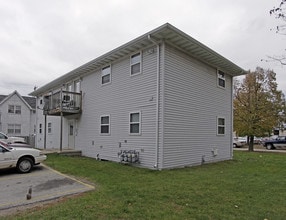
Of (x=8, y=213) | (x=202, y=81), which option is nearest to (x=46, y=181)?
(x=8, y=213)

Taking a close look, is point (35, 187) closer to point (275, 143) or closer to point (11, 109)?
point (275, 143)

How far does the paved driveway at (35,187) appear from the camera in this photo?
5.73m

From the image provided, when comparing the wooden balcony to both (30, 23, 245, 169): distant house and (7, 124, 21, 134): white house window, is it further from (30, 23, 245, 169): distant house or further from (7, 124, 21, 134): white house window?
(7, 124, 21, 134): white house window

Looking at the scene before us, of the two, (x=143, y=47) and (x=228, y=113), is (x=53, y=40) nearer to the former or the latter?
(x=143, y=47)

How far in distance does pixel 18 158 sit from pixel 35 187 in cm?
259

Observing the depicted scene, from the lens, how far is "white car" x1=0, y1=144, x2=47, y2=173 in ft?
28.3

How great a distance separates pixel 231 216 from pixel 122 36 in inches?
498

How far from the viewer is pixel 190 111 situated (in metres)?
11.5

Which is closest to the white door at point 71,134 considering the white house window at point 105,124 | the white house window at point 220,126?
the white house window at point 105,124

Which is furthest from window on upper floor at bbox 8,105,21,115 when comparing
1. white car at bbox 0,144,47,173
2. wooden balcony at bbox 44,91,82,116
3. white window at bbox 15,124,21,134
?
white car at bbox 0,144,47,173

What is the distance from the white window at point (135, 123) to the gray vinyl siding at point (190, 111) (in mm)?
1528

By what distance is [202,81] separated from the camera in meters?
12.6

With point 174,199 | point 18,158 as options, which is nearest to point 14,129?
point 18,158

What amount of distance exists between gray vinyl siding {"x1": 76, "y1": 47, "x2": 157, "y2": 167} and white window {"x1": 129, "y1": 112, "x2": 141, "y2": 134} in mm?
203
